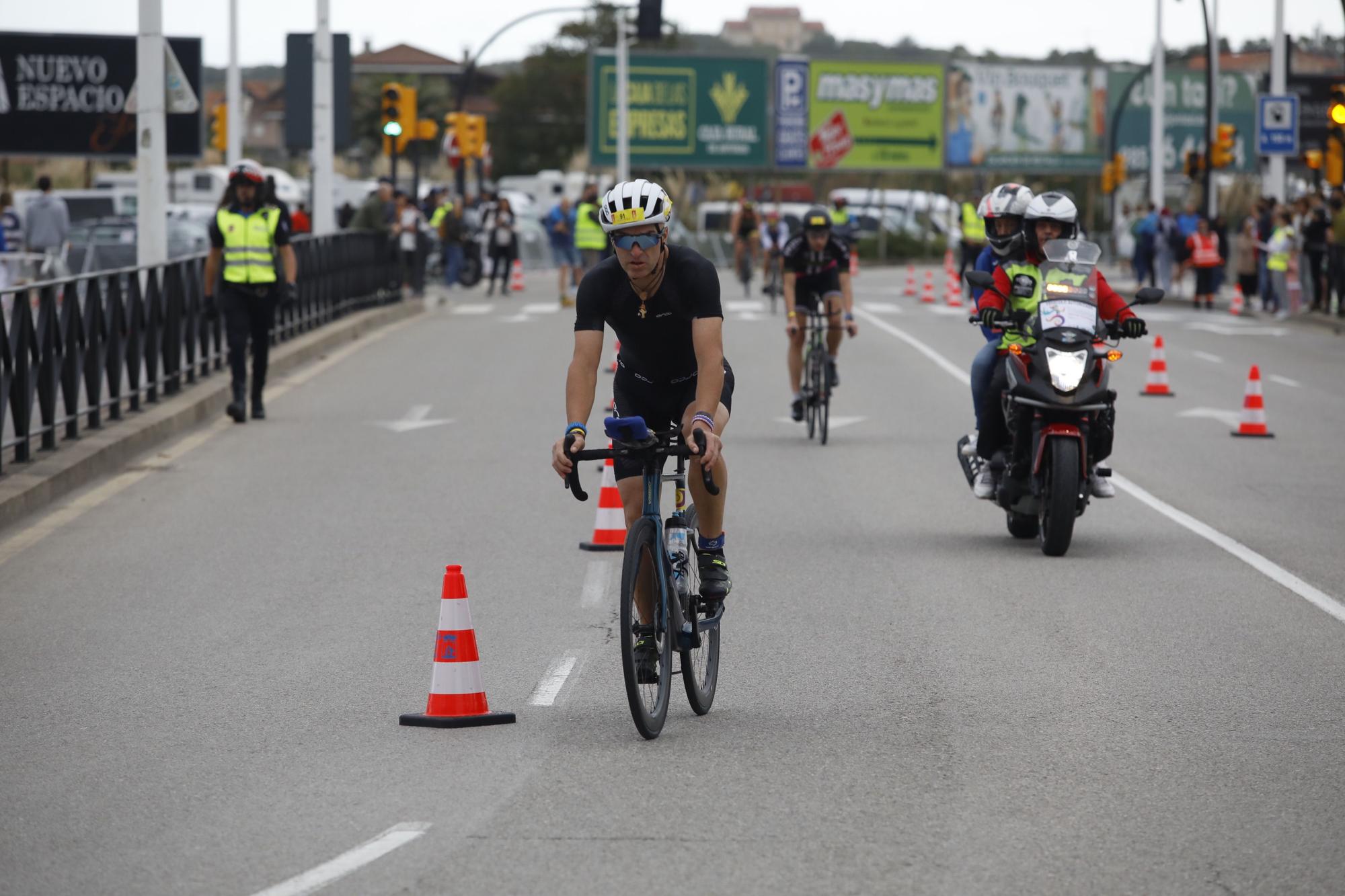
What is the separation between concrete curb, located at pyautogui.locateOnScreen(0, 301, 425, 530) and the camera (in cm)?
1214

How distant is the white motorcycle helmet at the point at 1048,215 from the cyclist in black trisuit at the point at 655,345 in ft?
13.9

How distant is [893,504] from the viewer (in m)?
12.7

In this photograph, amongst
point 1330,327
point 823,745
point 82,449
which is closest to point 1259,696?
point 823,745

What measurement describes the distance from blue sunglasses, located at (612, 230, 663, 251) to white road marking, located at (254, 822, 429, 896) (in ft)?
6.64

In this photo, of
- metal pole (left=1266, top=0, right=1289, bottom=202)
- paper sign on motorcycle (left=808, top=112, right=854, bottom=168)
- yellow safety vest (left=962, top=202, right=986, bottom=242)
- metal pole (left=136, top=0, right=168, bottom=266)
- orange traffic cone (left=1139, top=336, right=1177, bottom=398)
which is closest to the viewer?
metal pole (left=136, top=0, right=168, bottom=266)

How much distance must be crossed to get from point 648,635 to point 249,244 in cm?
1027

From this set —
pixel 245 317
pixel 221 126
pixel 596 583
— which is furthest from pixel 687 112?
pixel 596 583

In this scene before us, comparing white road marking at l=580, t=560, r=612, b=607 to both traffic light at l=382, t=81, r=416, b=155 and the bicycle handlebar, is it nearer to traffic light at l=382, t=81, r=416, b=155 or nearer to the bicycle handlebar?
the bicycle handlebar

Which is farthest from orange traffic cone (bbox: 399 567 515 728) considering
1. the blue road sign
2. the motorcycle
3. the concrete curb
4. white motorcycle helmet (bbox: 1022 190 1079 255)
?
the blue road sign

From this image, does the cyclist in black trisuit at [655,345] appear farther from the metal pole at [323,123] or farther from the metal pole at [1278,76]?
the metal pole at [1278,76]

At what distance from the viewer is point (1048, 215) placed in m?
11.1

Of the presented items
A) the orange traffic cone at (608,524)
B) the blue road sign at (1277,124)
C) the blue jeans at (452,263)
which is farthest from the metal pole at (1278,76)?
the orange traffic cone at (608,524)

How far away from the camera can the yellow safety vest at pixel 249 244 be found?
53.1 feet

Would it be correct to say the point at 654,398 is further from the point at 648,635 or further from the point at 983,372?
the point at 983,372
